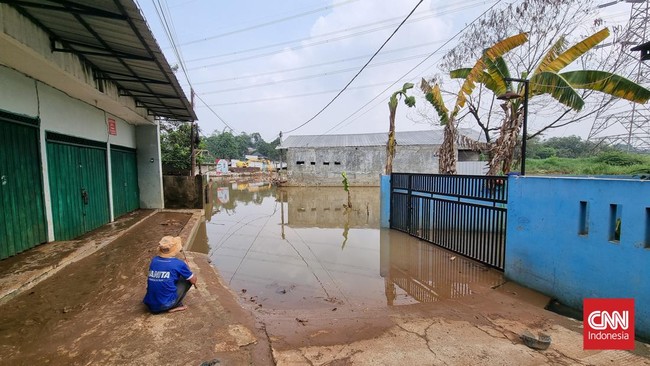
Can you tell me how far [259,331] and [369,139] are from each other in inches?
1145

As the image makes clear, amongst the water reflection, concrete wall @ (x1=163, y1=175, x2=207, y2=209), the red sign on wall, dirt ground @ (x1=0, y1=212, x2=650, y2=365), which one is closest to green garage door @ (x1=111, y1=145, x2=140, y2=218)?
the red sign on wall

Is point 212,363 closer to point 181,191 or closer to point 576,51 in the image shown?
point 576,51

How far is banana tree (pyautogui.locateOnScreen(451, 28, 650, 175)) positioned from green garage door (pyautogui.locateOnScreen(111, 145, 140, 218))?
39.2 ft

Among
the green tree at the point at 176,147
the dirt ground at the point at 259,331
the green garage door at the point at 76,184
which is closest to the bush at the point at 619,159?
the dirt ground at the point at 259,331

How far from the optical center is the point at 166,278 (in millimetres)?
3582

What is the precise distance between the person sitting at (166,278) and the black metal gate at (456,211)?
5.67 meters

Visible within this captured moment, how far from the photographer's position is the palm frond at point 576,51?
6.89 meters

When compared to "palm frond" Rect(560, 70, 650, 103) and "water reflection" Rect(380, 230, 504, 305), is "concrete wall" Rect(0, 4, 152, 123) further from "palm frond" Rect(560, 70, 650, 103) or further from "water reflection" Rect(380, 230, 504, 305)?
"palm frond" Rect(560, 70, 650, 103)

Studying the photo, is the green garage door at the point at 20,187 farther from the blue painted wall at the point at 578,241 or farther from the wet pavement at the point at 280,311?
the blue painted wall at the point at 578,241

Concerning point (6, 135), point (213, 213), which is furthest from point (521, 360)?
point (213, 213)

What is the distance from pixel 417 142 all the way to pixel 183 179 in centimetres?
2158

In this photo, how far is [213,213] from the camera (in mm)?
14250

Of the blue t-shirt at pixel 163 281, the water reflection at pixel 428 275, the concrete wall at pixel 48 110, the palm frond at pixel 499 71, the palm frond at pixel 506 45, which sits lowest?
the water reflection at pixel 428 275

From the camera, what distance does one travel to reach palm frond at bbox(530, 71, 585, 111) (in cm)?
674
